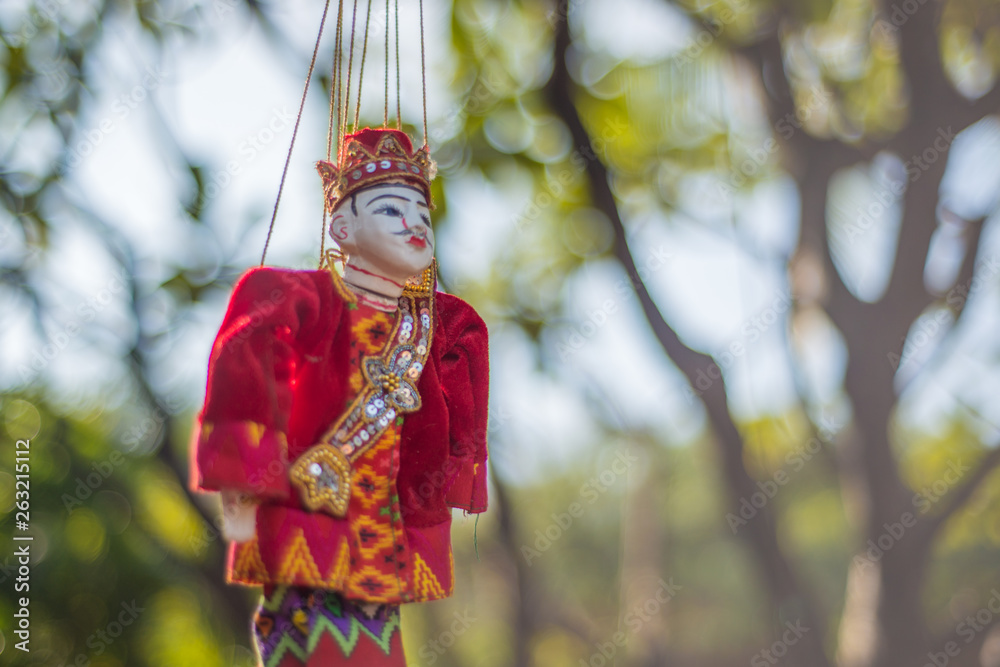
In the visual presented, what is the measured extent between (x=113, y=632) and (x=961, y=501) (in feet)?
26.7

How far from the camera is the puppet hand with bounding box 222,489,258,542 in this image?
201 cm

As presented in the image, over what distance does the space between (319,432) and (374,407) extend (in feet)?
0.48

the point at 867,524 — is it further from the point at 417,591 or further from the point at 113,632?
the point at 113,632

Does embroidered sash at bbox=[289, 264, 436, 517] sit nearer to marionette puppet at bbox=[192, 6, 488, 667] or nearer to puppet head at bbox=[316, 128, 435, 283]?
marionette puppet at bbox=[192, 6, 488, 667]

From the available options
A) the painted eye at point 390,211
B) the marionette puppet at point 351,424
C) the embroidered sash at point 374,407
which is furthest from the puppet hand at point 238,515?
the painted eye at point 390,211

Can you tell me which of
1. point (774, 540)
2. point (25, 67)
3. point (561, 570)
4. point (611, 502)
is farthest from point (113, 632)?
point (611, 502)

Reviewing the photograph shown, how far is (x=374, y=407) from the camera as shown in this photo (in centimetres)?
226

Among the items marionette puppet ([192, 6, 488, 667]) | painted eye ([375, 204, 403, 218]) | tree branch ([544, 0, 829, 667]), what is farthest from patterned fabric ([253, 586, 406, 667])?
tree branch ([544, 0, 829, 667])

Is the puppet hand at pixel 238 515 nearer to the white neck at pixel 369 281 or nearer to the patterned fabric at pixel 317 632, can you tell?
the patterned fabric at pixel 317 632

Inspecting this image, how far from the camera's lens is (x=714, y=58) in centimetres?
500

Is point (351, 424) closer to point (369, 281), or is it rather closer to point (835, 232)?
point (369, 281)

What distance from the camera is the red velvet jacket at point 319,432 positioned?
1978 millimetres

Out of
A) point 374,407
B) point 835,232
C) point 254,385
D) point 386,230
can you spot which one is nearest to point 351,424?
point 374,407

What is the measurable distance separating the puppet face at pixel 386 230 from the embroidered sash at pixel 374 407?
99 mm
